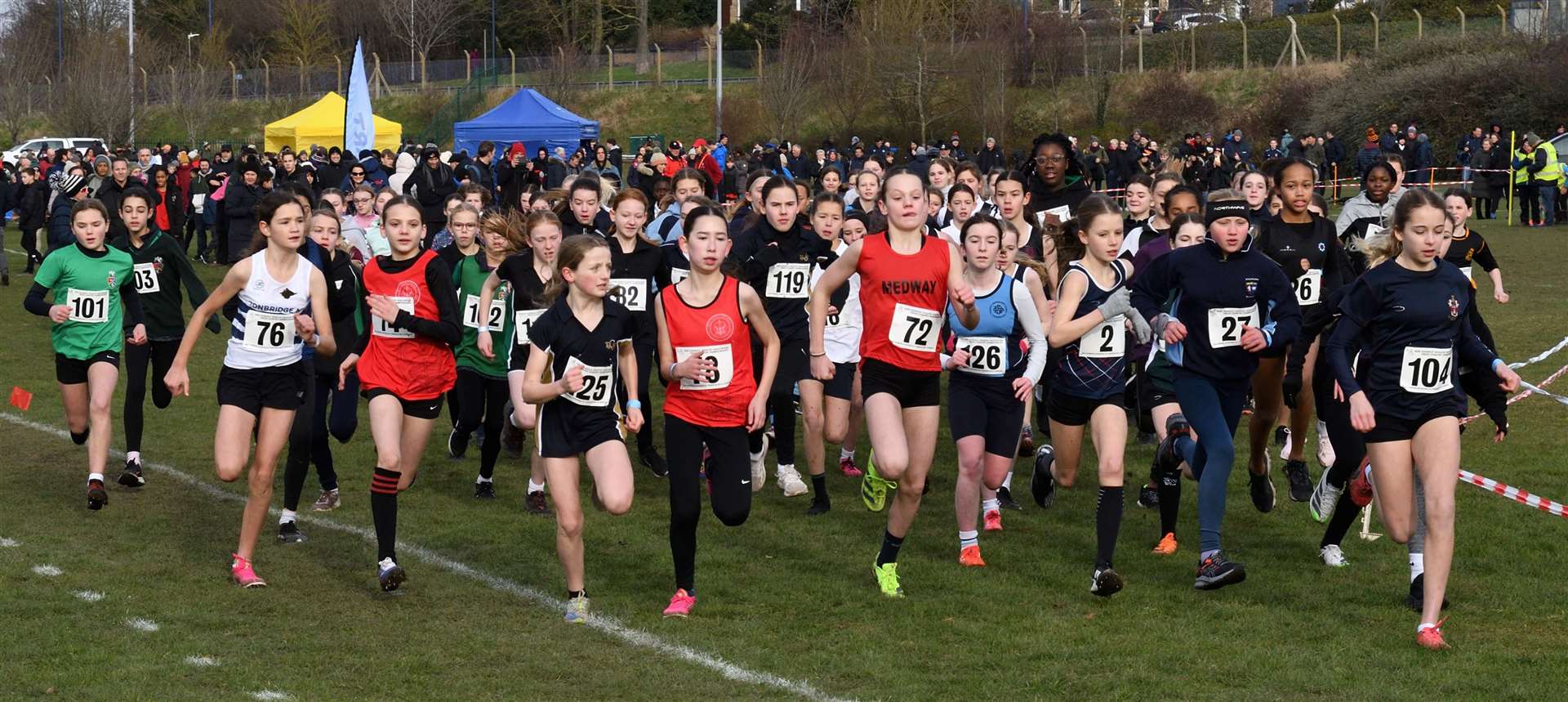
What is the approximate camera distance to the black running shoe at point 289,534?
8953 millimetres

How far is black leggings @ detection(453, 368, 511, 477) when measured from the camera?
1024 cm

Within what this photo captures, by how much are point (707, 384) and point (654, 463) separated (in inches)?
152

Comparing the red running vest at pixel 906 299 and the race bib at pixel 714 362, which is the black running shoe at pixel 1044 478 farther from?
the race bib at pixel 714 362

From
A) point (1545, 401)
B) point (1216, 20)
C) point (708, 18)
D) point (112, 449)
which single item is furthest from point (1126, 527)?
point (708, 18)

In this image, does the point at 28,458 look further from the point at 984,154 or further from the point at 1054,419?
the point at 984,154

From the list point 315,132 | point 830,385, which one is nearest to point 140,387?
point 830,385

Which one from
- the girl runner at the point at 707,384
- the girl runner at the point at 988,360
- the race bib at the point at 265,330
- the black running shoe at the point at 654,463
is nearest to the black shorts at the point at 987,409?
the girl runner at the point at 988,360

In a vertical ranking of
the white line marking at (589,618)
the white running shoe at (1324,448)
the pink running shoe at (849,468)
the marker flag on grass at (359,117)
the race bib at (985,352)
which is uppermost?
the marker flag on grass at (359,117)

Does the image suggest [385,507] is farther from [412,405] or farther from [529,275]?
[529,275]

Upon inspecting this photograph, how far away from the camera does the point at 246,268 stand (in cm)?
800

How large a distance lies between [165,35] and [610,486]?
87.7 m

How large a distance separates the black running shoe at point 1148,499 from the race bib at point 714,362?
347 centimetres

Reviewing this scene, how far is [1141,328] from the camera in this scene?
8102mm

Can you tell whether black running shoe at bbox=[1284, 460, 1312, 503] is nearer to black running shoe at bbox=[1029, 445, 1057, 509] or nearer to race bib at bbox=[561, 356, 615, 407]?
black running shoe at bbox=[1029, 445, 1057, 509]
